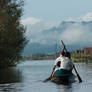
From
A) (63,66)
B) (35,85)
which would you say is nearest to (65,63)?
(63,66)

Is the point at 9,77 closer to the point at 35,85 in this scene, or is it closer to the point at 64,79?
the point at 35,85

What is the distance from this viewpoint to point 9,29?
5931 cm

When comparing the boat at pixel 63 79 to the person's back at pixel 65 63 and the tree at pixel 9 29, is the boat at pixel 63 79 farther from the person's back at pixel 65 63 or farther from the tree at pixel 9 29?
the tree at pixel 9 29

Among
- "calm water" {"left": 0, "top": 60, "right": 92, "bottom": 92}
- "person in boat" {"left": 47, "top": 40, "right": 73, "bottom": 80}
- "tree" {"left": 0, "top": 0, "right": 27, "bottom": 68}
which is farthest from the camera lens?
"tree" {"left": 0, "top": 0, "right": 27, "bottom": 68}

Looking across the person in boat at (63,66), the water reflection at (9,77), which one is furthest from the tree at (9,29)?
the person in boat at (63,66)

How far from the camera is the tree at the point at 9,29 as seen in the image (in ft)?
185

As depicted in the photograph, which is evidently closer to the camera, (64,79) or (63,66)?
(64,79)

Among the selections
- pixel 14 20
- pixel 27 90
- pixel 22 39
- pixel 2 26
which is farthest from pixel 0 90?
pixel 22 39

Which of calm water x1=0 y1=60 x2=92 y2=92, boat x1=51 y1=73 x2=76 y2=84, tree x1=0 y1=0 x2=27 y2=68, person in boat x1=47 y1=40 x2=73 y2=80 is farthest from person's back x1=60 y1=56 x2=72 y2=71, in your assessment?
tree x1=0 y1=0 x2=27 y2=68

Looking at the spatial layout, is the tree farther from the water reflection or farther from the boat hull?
the boat hull

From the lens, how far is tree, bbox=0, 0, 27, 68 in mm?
56344

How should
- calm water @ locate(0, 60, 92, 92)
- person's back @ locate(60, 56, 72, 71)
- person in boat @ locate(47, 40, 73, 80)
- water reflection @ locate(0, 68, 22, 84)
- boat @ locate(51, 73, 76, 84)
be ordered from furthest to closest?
water reflection @ locate(0, 68, 22, 84)
person's back @ locate(60, 56, 72, 71)
person in boat @ locate(47, 40, 73, 80)
boat @ locate(51, 73, 76, 84)
calm water @ locate(0, 60, 92, 92)

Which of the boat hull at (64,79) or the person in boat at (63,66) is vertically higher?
the person in boat at (63,66)

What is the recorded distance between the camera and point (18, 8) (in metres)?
62.5
